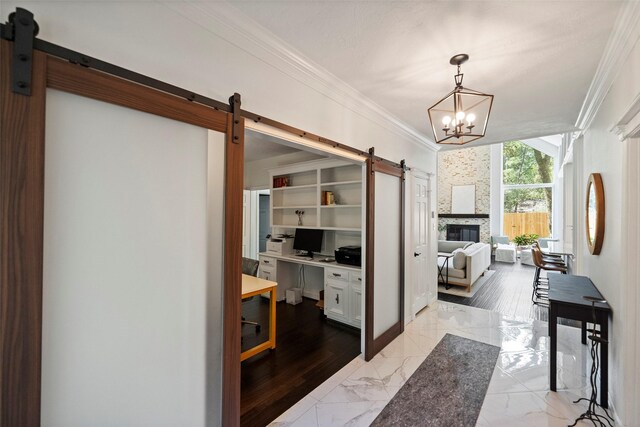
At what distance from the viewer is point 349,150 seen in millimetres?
2484

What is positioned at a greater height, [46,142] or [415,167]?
[415,167]

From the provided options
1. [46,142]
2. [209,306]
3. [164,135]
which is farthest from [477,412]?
[46,142]

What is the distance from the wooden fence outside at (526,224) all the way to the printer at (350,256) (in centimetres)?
879

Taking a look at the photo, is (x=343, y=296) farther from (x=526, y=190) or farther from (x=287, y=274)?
(x=526, y=190)

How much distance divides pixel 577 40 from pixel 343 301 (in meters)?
3.18

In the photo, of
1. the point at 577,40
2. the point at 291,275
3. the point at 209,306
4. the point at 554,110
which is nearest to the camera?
the point at 209,306

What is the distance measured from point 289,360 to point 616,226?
9.45 ft

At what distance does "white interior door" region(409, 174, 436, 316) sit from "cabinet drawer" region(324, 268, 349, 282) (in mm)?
887

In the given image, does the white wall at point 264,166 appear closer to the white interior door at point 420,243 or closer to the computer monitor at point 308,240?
the computer monitor at point 308,240

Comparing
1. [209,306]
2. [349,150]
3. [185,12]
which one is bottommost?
[209,306]

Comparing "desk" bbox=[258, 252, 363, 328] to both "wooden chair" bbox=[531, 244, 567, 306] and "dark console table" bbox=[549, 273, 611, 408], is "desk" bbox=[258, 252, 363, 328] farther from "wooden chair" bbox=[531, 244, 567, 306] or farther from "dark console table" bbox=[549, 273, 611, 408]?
"wooden chair" bbox=[531, 244, 567, 306]

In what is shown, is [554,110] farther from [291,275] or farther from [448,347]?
[291,275]

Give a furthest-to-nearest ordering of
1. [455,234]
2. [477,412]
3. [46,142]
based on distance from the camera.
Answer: [455,234] < [477,412] < [46,142]

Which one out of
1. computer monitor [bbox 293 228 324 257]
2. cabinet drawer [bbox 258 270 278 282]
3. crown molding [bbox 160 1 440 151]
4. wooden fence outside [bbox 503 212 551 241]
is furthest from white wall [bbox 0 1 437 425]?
wooden fence outside [bbox 503 212 551 241]
